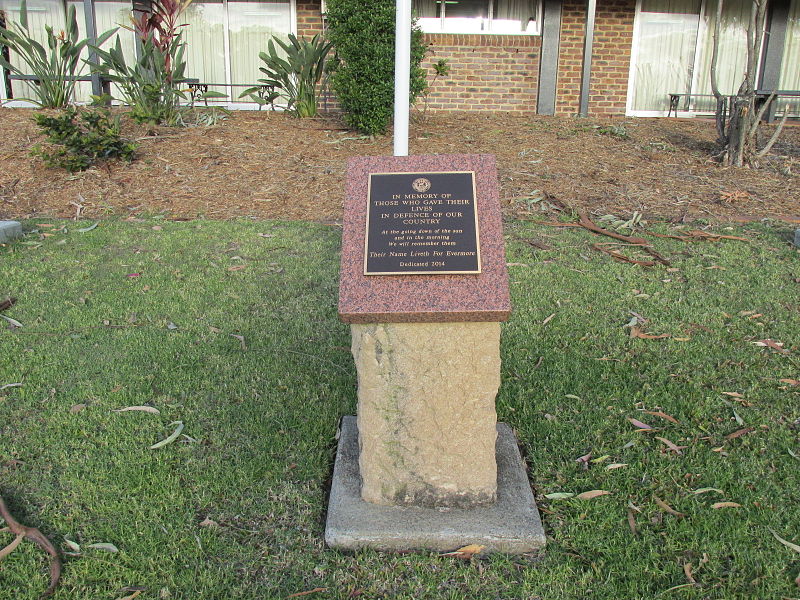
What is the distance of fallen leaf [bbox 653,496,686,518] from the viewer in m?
2.74

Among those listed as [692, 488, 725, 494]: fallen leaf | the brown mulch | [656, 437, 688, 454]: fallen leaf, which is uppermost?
the brown mulch

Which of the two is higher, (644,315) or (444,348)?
(444,348)

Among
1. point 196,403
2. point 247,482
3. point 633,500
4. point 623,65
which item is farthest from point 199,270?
point 623,65

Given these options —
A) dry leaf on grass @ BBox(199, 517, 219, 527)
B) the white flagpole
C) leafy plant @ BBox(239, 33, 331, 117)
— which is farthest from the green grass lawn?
leafy plant @ BBox(239, 33, 331, 117)

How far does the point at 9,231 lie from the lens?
6016 mm

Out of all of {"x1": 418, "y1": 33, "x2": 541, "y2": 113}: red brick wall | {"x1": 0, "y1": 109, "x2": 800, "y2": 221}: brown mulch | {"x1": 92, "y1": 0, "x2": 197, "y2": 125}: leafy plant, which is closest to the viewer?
{"x1": 0, "y1": 109, "x2": 800, "y2": 221}: brown mulch

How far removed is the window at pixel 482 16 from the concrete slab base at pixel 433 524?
36.8ft

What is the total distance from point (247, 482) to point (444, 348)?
3.63 ft

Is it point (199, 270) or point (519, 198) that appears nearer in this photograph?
point (199, 270)

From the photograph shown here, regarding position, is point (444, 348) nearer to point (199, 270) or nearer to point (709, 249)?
point (199, 270)

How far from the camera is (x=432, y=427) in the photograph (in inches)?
105

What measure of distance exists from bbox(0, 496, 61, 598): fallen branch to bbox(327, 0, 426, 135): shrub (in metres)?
6.95

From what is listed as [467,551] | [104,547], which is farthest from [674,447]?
[104,547]

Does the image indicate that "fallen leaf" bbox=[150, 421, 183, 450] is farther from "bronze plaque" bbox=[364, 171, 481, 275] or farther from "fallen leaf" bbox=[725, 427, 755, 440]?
"fallen leaf" bbox=[725, 427, 755, 440]
